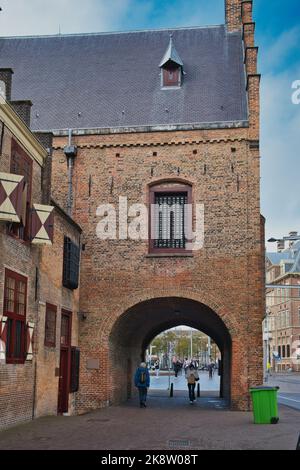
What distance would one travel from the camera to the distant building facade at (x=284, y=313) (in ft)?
287

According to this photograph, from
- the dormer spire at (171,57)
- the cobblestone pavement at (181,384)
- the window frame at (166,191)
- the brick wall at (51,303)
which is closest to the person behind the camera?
the brick wall at (51,303)

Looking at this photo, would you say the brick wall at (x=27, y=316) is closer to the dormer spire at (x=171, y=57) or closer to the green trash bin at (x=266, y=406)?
the green trash bin at (x=266, y=406)

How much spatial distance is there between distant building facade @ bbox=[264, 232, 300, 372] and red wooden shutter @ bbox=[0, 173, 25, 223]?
7041 cm

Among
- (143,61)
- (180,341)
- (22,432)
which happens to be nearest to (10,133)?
(22,432)

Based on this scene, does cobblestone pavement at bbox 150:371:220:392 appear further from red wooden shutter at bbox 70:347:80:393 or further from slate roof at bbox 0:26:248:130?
slate roof at bbox 0:26:248:130

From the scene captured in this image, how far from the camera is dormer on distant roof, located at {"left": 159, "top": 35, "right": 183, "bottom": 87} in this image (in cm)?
2527

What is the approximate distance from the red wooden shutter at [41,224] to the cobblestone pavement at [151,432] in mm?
4461

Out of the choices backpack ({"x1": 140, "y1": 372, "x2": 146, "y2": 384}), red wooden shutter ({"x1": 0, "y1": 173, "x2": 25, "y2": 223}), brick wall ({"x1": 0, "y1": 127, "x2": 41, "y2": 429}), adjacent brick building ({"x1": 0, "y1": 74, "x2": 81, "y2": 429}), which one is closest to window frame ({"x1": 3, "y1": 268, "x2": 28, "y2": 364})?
adjacent brick building ({"x1": 0, "y1": 74, "x2": 81, "y2": 429})

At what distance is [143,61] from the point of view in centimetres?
2670

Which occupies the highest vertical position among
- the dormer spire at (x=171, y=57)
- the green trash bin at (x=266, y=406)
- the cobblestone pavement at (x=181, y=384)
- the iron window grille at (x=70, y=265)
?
the dormer spire at (x=171, y=57)

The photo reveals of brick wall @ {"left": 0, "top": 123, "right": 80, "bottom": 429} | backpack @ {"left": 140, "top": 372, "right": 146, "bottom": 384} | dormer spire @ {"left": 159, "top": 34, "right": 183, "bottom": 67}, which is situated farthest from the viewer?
dormer spire @ {"left": 159, "top": 34, "right": 183, "bottom": 67}

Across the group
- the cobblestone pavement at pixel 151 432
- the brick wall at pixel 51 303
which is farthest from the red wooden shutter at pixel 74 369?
the cobblestone pavement at pixel 151 432

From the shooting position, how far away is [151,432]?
14367mm

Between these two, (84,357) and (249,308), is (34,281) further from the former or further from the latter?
(249,308)
